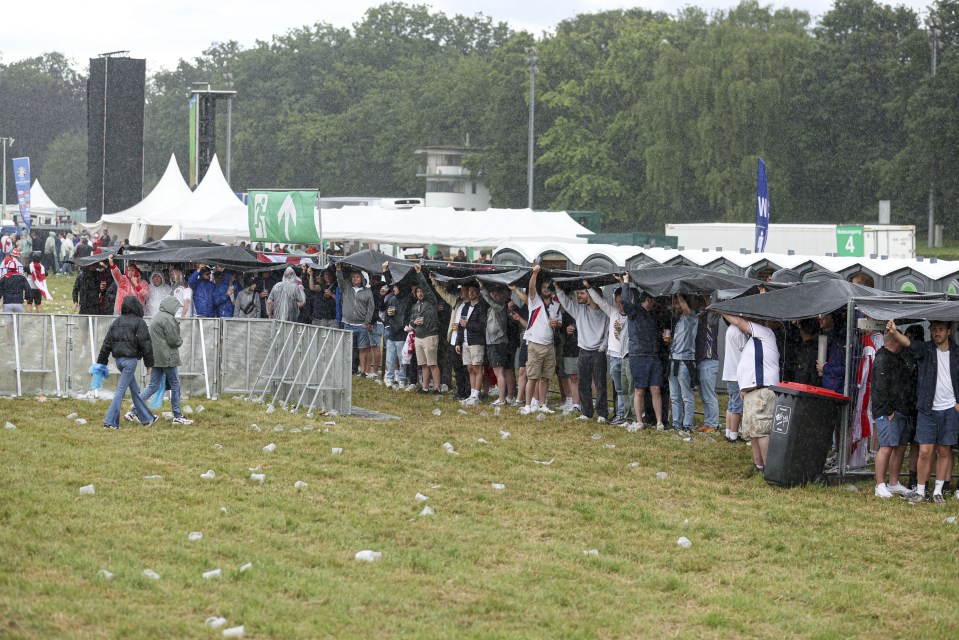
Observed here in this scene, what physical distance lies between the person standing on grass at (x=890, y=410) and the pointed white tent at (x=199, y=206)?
120ft

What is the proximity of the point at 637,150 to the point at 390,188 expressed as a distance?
34620mm

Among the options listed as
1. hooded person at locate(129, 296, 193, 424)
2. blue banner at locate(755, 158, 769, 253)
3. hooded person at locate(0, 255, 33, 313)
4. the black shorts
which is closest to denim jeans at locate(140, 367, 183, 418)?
hooded person at locate(129, 296, 193, 424)

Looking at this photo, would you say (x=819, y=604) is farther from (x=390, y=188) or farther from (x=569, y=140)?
Answer: (x=390, y=188)

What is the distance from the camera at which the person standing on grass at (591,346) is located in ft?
56.1

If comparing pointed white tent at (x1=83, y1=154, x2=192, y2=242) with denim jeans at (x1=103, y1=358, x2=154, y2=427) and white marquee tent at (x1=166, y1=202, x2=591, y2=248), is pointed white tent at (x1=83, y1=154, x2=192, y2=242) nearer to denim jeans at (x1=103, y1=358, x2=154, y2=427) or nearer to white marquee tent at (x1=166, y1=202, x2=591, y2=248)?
white marquee tent at (x1=166, y1=202, x2=591, y2=248)

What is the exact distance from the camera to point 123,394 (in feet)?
47.3

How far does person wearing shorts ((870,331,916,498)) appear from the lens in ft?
40.3

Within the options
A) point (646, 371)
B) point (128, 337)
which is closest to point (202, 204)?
point (128, 337)

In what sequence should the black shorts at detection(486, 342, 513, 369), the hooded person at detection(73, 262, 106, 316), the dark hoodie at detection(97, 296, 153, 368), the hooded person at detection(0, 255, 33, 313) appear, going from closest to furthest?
the dark hoodie at detection(97, 296, 153, 368)
the black shorts at detection(486, 342, 513, 369)
the hooded person at detection(73, 262, 106, 316)
the hooded person at detection(0, 255, 33, 313)

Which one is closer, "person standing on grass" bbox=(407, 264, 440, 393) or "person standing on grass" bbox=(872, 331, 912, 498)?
"person standing on grass" bbox=(872, 331, 912, 498)

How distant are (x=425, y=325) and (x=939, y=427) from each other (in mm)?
8978

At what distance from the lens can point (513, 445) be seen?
Result: 14766 mm

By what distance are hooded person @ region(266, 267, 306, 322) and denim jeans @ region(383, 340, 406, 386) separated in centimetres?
189

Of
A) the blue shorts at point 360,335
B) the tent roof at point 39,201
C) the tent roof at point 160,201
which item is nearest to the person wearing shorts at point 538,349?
the blue shorts at point 360,335
